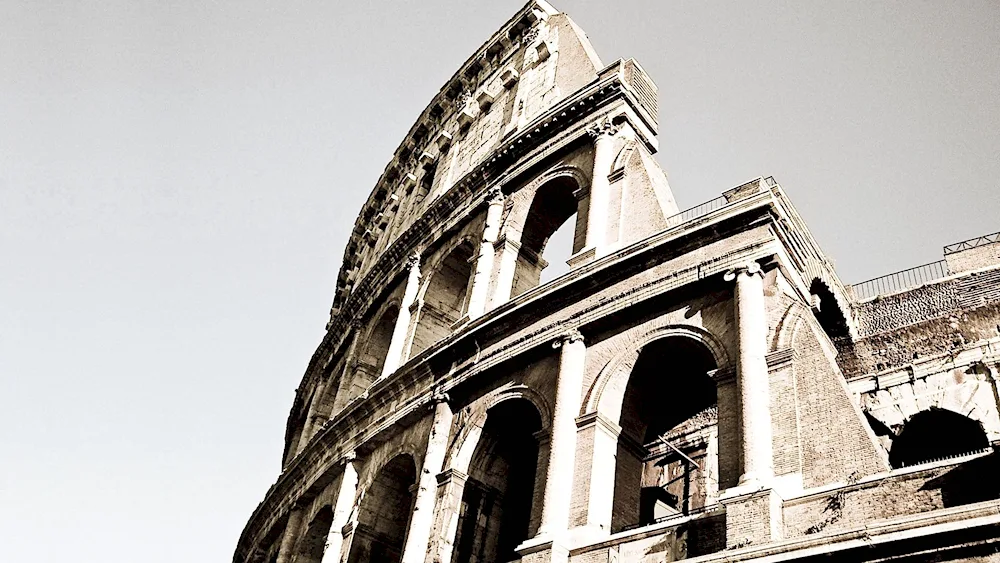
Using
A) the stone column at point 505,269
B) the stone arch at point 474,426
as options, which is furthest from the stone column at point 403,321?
the stone arch at point 474,426

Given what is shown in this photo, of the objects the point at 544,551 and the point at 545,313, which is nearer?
the point at 544,551

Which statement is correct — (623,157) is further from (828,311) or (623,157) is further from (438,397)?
(438,397)

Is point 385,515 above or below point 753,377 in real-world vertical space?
below

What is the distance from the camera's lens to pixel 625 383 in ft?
40.9

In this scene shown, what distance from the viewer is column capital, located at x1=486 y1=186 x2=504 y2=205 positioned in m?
17.6

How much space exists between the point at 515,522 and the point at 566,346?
2.84 metres

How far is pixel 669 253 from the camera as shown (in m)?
12.9

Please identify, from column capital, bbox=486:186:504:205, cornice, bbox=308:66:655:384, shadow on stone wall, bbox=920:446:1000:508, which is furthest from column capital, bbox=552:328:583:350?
shadow on stone wall, bbox=920:446:1000:508

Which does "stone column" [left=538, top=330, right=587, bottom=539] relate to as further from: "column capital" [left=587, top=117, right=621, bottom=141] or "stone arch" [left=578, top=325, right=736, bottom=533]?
"column capital" [left=587, top=117, right=621, bottom=141]

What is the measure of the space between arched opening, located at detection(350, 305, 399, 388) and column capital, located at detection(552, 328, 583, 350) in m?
7.43

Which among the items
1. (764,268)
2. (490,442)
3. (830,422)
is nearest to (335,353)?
(490,442)

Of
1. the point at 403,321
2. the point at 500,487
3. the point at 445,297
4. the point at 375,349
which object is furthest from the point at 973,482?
the point at 375,349

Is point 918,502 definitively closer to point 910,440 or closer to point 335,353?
point 910,440

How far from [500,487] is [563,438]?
2.23m
